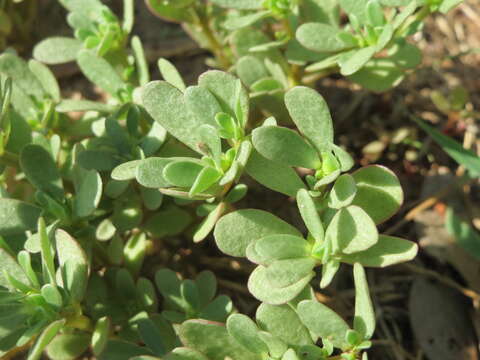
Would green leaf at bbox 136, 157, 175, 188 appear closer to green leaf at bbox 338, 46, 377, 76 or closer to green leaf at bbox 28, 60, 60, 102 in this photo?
green leaf at bbox 338, 46, 377, 76

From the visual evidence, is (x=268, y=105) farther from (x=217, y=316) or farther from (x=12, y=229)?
(x=12, y=229)

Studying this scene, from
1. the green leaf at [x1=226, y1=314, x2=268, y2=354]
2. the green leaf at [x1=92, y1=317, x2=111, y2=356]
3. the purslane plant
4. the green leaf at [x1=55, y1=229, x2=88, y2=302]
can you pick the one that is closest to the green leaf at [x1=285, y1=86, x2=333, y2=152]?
the purslane plant

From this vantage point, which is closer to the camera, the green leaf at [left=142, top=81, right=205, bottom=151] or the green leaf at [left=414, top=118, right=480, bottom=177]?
the green leaf at [left=142, top=81, right=205, bottom=151]

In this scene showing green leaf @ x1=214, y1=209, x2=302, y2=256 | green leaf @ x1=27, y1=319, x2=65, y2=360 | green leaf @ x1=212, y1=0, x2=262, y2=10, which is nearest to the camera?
green leaf @ x1=27, y1=319, x2=65, y2=360

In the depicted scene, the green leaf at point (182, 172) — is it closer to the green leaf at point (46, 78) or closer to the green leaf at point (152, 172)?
the green leaf at point (152, 172)

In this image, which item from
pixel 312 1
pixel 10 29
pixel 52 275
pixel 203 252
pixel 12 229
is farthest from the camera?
pixel 10 29

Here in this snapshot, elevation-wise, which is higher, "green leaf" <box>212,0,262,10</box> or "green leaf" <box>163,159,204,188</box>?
"green leaf" <box>212,0,262,10</box>

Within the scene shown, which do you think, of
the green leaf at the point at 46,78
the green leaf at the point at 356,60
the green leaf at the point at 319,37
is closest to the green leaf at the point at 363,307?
the green leaf at the point at 356,60

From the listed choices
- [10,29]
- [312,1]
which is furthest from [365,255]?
[10,29]
